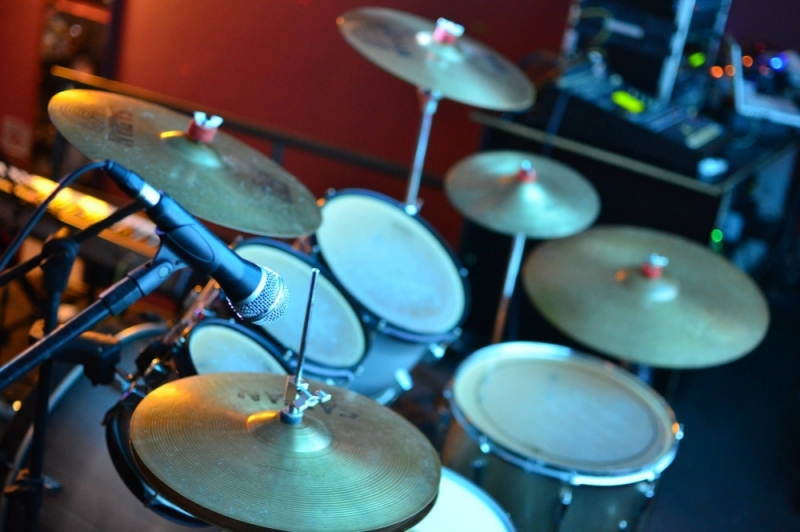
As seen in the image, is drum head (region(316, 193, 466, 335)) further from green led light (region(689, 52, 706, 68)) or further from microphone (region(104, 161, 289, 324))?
green led light (region(689, 52, 706, 68))

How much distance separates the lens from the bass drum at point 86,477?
1441 mm

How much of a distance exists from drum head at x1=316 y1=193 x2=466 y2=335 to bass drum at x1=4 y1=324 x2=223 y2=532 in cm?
64

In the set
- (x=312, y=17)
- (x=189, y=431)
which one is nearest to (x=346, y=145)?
(x=312, y=17)

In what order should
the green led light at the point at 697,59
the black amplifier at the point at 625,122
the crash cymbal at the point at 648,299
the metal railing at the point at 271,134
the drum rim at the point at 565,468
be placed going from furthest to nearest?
the metal railing at the point at 271,134, the green led light at the point at 697,59, the black amplifier at the point at 625,122, the crash cymbal at the point at 648,299, the drum rim at the point at 565,468

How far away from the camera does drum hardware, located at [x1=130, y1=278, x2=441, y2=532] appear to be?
100 cm

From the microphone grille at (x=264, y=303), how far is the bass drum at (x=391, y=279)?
86 centimetres

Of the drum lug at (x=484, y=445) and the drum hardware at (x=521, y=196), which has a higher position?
the drum hardware at (x=521, y=196)

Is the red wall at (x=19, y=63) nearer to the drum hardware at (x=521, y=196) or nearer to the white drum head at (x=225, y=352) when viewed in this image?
the drum hardware at (x=521, y=196)

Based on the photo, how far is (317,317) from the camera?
187 centimetres

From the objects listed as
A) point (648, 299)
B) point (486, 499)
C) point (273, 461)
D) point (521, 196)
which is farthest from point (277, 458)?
point (521, 196)

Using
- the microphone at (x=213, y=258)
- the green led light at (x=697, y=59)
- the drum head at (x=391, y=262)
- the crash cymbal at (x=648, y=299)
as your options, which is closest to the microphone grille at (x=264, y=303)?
the microphone at (x=213, y=258)

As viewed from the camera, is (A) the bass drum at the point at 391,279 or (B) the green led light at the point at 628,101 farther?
(B) the green led light at the point at 628,101

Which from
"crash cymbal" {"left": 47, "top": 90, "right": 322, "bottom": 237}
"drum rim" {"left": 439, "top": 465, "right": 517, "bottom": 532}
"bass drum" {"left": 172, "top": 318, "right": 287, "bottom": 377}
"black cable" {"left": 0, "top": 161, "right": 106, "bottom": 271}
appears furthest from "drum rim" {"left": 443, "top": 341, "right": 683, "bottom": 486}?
"black cable" {"left": 0, "top": 161, "right": 106, "bottom": 271}

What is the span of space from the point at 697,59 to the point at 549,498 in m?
1.77
